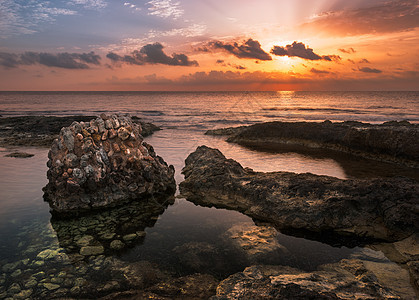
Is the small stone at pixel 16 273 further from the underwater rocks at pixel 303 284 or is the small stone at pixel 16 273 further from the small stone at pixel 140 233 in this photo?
the underwater rocks at pixel 303 284

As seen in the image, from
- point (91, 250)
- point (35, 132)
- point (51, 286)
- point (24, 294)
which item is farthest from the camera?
point (35, 132)

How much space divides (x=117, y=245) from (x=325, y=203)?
18.4 feet

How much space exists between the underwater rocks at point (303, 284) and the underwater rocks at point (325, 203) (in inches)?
62.4

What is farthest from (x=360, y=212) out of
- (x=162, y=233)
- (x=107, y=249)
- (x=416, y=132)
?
(x=416, y=132)

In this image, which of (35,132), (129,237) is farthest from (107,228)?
(35,132)

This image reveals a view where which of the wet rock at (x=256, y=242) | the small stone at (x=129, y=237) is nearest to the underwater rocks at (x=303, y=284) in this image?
the wet rock at (x=256, y=242)

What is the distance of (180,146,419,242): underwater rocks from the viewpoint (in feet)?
21.5

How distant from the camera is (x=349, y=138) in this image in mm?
Result: 17281

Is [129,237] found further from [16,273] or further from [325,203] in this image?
[325,203]

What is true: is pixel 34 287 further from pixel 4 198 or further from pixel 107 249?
pixel 4 198

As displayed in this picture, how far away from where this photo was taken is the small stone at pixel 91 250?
244 inches

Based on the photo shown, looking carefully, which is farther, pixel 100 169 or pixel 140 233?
pixel 100 169

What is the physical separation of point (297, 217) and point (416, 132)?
11827 millimetres

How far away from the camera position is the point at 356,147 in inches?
659
